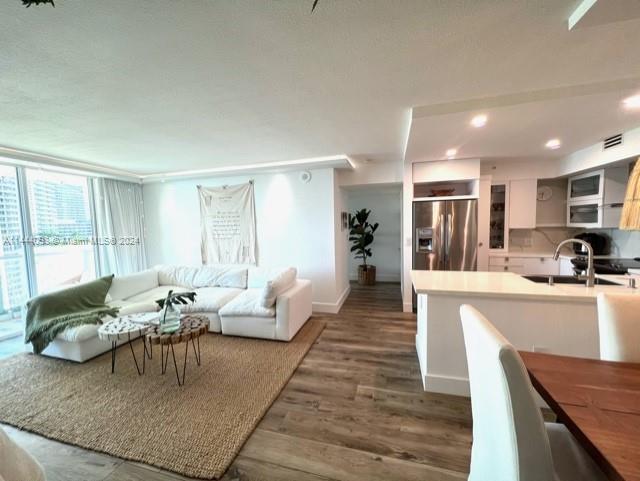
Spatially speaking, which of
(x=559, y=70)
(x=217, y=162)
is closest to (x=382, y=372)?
(x=559, y=70)

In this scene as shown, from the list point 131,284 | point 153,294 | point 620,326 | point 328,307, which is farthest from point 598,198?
point 131,284

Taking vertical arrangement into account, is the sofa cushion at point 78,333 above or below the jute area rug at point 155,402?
above

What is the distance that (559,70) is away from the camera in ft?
5.38

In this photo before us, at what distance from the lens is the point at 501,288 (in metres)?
2.03

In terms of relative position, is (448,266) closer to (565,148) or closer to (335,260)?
(335,260)

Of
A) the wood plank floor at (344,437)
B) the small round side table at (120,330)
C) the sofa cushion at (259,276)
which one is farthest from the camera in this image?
the sofa cushion at (259,276)

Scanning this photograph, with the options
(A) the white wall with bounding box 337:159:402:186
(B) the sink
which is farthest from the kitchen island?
(A) the white wall with bounding box 337:159:402:186

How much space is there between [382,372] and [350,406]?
1.86 ft

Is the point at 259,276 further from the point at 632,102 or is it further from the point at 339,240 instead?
the point at 632,102

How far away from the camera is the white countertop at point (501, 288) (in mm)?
1842

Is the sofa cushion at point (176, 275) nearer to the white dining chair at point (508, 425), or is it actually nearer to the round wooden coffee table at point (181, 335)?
the round wooden coffee table at point (181, 335)

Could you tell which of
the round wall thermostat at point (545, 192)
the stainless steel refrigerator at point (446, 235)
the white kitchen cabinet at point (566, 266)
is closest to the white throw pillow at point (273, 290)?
the stainless steel refrigerator at point (446, 235)

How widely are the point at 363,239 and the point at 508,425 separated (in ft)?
16.1

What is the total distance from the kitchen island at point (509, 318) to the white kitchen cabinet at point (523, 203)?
7.30 ft
